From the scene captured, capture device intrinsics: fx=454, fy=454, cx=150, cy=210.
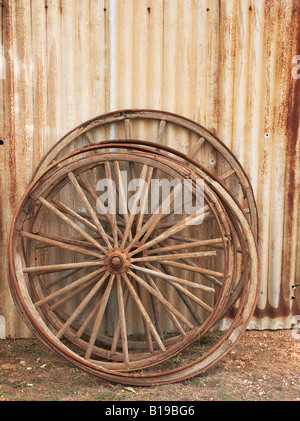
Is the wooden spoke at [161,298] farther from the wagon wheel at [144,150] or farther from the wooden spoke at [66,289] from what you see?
the wagon wheel at [144,150]

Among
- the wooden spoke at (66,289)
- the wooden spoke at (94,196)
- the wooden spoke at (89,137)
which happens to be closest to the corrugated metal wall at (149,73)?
the wooden spoke at (89,137)

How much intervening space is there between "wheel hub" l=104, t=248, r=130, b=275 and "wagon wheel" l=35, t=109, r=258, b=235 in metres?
1.06

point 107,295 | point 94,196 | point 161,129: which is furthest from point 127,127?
point 107,295

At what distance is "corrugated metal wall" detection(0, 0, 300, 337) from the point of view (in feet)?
12.4

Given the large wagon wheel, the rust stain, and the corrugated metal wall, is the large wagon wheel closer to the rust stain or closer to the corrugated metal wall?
the corrugated metal wall

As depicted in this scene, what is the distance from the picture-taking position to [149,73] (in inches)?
152

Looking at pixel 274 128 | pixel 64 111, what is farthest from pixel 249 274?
pixel 64 111

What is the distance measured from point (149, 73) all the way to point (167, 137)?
56 cm

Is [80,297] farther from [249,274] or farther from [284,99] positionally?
[284,99]

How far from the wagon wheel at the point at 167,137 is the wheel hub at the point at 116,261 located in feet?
3.47

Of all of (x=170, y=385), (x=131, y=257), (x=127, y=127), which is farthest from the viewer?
(x=127, y=127)

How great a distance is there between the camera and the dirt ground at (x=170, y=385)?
10.1 feet

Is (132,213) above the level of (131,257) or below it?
above

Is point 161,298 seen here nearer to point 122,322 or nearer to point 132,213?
point 122,322
